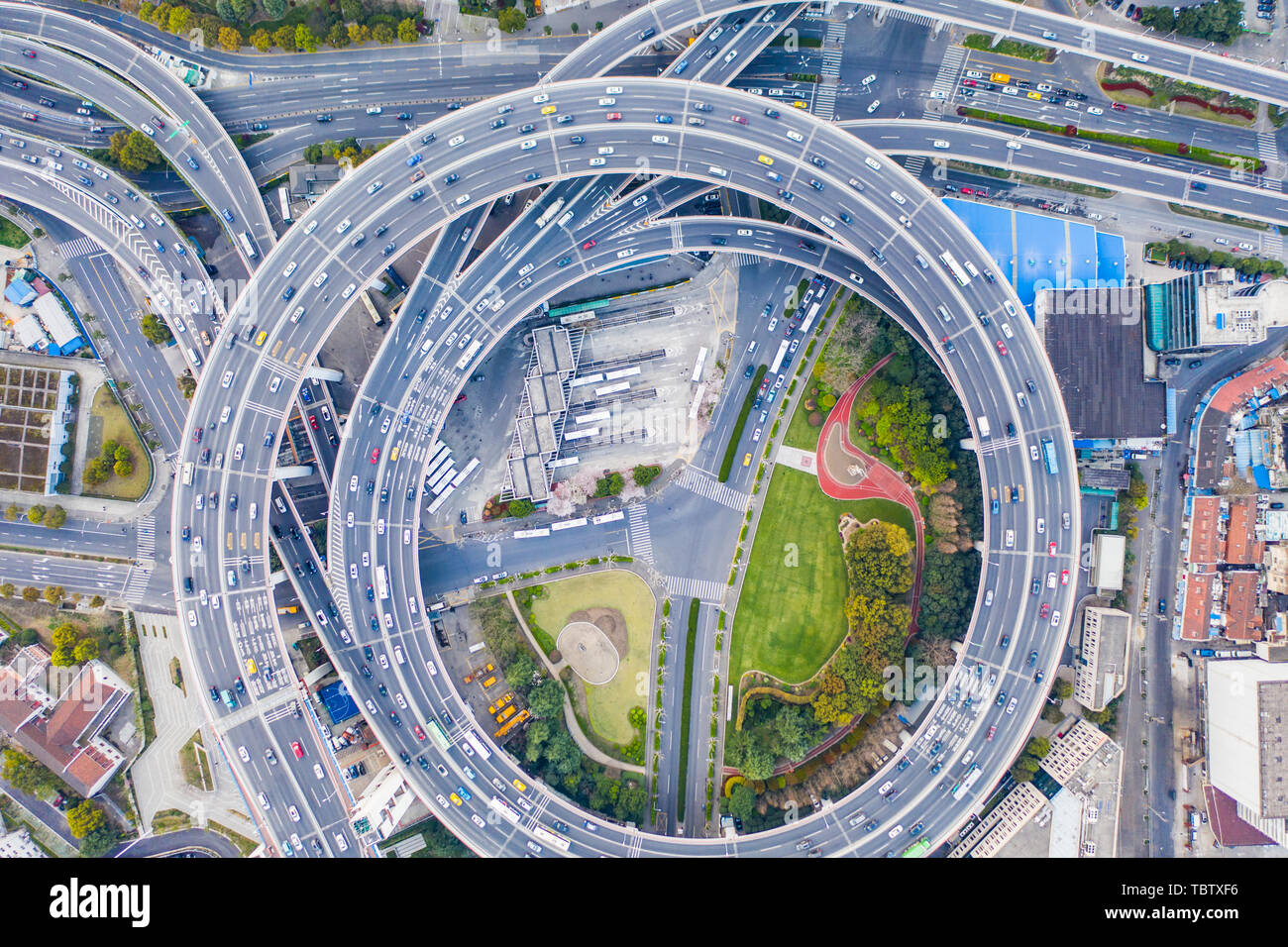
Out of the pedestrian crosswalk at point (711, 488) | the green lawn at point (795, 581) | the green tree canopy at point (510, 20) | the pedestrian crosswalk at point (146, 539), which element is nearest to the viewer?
the green tree canopy at point (510, 20)

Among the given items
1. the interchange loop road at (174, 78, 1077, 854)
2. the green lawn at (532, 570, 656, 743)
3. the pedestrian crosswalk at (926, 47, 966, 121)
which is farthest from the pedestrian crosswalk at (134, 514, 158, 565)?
the pedestrian crosswalk at (926, 47, 966, 121)

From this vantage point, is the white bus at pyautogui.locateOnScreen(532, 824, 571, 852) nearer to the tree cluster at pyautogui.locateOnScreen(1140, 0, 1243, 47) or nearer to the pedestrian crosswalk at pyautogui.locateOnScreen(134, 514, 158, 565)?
the pedestrian crosswalk at pyautogui.locateOnScreen(134, 514, 158, 565)

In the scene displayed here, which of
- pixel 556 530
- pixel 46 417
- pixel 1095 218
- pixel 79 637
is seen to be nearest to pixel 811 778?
pixel 556 530

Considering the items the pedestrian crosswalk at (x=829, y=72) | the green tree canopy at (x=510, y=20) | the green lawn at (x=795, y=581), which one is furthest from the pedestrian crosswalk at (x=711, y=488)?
the green tree canopy at (x=510, y=20)

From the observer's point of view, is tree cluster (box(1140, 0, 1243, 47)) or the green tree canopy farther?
the green tree canopy

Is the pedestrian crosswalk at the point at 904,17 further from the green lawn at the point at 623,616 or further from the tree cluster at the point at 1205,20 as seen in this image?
the green lawn at the point at 623,616

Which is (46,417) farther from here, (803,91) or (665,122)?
(803,91)
